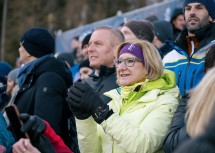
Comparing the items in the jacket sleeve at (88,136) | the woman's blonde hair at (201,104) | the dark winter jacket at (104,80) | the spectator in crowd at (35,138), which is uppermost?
the woman's blonde hair at (201,104)

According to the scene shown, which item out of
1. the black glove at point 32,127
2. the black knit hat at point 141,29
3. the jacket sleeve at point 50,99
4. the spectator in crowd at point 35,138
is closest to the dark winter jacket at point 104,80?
the jacket sleeve at point 50,99

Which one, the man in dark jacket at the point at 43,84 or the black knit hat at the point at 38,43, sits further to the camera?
the black knit hat at the point at 38,43

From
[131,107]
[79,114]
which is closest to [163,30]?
[131,107]

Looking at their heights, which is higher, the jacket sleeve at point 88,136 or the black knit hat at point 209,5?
the black knit hat at point 209,5

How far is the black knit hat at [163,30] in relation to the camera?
23.9 ft

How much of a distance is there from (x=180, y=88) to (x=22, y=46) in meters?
1.95

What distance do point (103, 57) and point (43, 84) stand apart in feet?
2.07

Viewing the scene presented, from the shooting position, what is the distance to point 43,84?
5551 mm

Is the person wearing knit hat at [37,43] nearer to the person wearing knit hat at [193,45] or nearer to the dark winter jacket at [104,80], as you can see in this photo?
the dark winter jacket at [104,80]

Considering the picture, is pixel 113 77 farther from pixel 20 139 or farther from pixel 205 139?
pixel 205 139

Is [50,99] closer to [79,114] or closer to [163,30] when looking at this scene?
[79,114]

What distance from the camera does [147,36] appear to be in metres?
6.35

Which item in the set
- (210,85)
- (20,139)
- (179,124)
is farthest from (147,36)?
(210,85)

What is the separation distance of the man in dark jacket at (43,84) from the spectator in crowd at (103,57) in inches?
12.5
